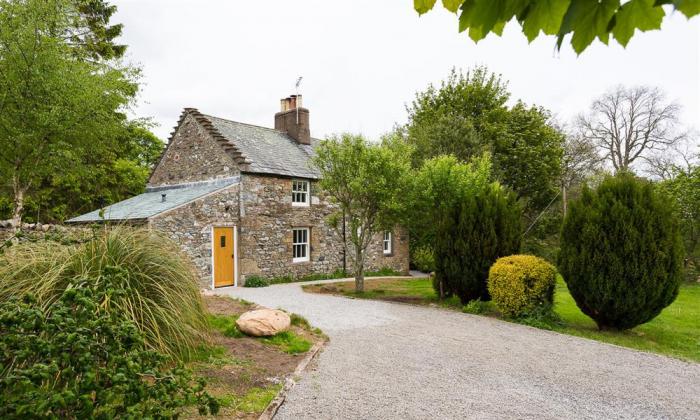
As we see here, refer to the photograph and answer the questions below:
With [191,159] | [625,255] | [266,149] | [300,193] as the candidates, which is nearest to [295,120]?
[266,149]

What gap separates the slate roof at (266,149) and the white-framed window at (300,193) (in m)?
0.47

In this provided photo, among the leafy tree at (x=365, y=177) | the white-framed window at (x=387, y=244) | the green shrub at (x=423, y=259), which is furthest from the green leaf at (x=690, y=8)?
the green shrub at (x=423, y=259)

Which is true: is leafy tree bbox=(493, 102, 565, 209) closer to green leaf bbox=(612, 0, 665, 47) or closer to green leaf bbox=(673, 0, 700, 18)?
green leaf bbox=(612, 0, 665, 47)

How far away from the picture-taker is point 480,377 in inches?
208

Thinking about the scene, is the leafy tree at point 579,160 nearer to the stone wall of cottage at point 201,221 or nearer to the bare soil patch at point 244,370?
the stone wall of cottage at point 201,221

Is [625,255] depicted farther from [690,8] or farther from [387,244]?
[387,244]

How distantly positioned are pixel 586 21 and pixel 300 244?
50.2ft

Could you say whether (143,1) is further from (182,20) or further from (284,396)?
(284,396)

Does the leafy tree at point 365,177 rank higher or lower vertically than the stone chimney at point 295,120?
lower

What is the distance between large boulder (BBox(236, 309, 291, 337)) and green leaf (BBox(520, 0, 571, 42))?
5913 mm

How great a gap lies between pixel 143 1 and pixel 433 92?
17.5 meters

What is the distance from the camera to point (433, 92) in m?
24.2

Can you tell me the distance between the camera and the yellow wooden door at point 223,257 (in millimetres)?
13736

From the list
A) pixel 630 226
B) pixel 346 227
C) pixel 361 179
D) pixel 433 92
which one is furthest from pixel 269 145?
pixel 630 226
